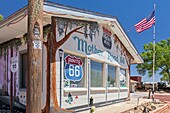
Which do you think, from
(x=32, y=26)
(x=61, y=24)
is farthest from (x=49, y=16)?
(x=32, y=26)

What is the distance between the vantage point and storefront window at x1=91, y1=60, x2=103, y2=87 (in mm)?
11404

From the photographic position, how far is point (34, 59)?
3.40 metres

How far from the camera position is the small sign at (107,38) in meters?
12.6

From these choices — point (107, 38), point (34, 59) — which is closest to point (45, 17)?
point (34, 59)

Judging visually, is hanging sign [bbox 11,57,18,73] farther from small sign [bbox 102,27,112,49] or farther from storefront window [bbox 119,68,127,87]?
storefront window [bbox 119,68,127,87]

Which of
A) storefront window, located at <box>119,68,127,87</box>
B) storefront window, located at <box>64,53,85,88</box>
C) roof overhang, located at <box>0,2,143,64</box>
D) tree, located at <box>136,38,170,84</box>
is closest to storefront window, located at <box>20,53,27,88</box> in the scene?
roof overhang, located at <box>0,2,143,64</box>

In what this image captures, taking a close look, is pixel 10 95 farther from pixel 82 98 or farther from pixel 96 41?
pixel 96 41

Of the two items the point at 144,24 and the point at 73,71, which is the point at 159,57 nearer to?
the point at 144,24

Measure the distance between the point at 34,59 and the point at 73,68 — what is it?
6287mm

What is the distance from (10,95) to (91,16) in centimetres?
485

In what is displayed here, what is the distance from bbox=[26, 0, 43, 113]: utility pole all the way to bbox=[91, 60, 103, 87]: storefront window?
798cm

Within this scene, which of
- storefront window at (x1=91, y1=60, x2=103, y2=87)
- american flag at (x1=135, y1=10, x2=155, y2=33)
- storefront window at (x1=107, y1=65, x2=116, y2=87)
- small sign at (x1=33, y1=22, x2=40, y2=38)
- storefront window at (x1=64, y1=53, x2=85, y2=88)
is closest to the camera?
small sign at (x1=33, y1=22, x2=40, y2=38)

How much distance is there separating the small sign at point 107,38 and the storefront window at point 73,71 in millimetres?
2748

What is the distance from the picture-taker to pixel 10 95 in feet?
33.0
